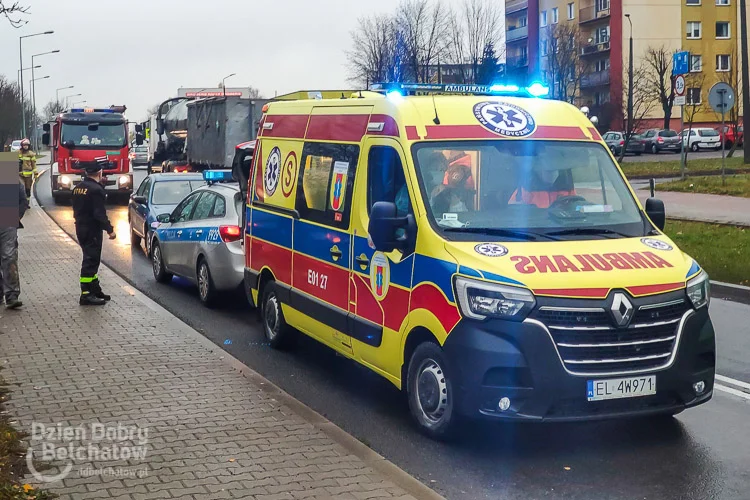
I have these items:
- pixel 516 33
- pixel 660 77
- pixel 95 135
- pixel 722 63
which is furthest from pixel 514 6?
pixel 95 135

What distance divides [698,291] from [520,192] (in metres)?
1.38

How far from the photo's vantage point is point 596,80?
7462 cm

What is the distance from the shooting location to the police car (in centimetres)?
1209

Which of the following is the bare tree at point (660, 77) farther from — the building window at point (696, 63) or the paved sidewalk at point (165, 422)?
the paved sidewalk at point (165, 422)

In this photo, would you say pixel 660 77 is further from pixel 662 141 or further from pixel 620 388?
pixel 620 388

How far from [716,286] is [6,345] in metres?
8.96

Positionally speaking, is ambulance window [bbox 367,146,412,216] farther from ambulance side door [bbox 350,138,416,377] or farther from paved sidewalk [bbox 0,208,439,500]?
paved sidewalk [bbox 0,208,439,500]

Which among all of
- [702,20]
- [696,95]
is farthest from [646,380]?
[702,20]

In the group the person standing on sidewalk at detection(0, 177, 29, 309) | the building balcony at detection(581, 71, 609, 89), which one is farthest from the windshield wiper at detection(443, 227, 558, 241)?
the building balcony at detection(581, 71, 609, 89)

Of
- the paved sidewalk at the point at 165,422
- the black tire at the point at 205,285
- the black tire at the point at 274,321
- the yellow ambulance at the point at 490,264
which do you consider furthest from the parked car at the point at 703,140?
the yellow ambulance at the point at 490,264

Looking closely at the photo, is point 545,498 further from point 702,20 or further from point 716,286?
point 702,20

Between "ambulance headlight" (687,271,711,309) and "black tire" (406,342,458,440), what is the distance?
165 centimetres

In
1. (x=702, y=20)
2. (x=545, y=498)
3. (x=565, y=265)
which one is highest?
(x=702, y=20)

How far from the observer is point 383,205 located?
682 centimetres
